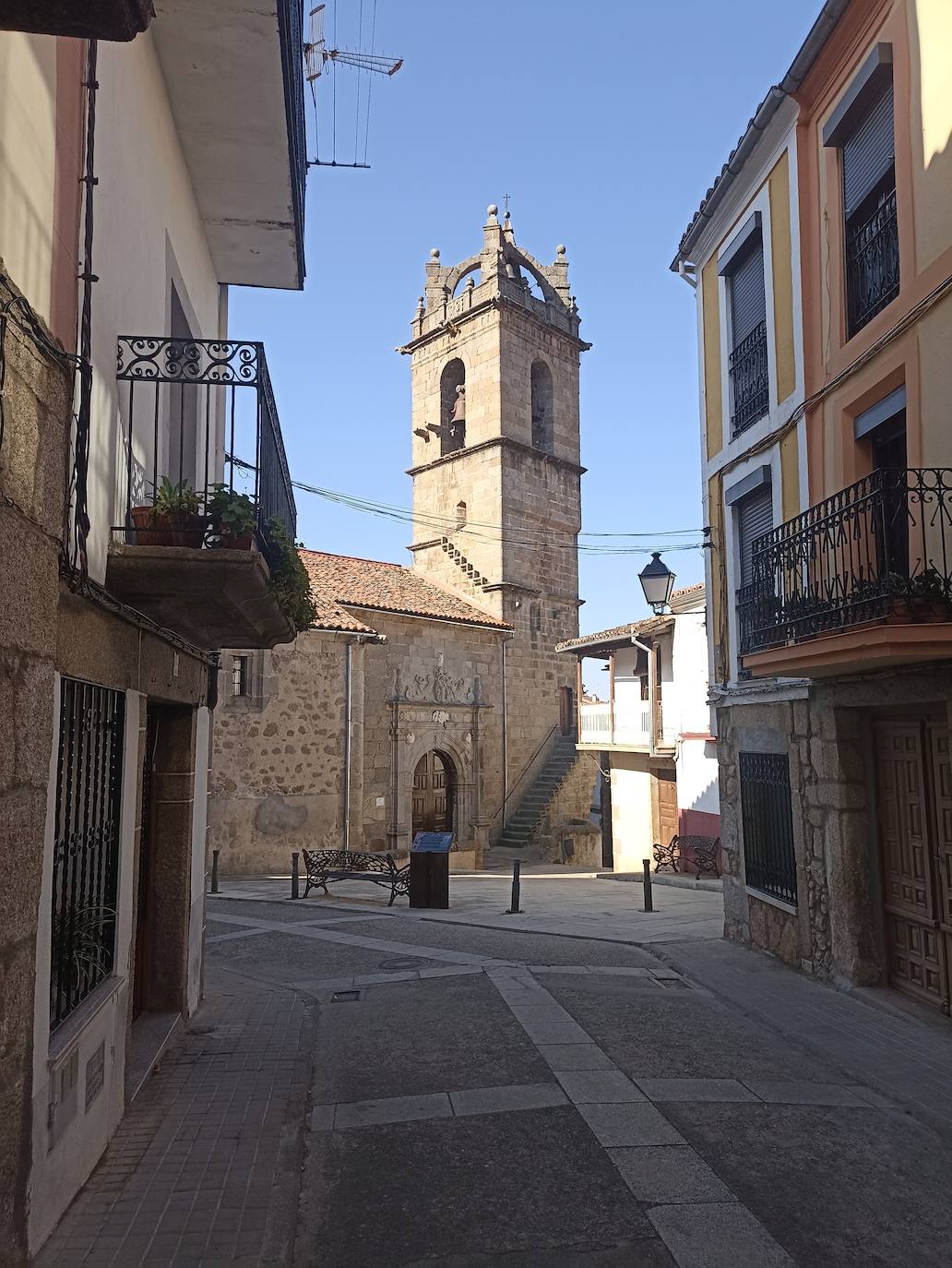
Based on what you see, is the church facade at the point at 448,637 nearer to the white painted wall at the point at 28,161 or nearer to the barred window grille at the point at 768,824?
the barred window grille at the point at 768,824

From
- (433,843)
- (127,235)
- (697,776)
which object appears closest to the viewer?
(127,235)

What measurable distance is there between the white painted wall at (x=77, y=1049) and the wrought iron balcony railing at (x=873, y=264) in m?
6.55

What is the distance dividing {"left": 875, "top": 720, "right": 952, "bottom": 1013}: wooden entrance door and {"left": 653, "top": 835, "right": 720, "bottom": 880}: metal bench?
939 centimetres

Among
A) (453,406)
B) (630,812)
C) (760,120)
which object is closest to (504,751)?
(630,812)

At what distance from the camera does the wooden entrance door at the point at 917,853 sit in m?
6.61

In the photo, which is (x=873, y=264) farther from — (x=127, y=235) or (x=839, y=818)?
(x=127, y=235)

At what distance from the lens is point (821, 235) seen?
827cm

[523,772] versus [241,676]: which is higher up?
[241,676]

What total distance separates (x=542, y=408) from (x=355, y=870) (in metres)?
19.2

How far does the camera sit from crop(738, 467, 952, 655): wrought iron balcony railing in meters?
6.02

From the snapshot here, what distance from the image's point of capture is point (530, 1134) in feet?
15.1

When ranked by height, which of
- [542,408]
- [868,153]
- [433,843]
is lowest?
[433,843]

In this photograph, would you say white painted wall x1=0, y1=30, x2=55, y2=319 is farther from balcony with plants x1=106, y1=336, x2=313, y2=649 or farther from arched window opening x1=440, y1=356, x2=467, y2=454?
arched window opening x1=440, y1=356, x2=467, y2=454

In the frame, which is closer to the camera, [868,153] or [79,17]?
[79,17]
